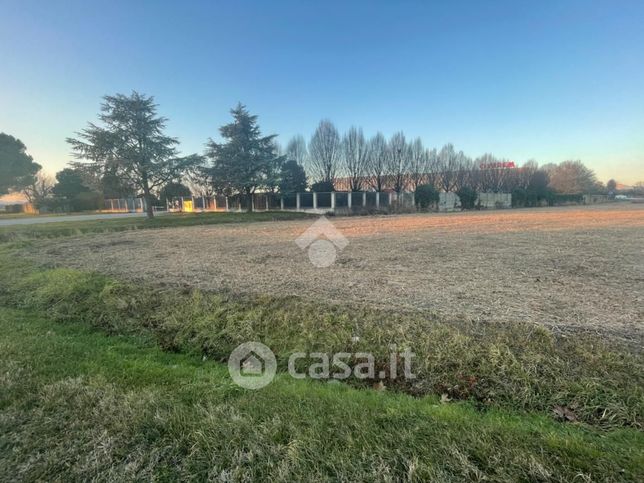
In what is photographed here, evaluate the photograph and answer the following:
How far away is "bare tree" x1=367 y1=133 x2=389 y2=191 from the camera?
43.3 m

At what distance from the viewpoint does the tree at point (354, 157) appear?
140 ft

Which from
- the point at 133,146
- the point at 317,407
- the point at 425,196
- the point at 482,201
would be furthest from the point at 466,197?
the point at 317,407

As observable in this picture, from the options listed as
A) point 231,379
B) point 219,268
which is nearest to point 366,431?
point 231,379

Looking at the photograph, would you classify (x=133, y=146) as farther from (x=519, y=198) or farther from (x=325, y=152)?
(x=519, y=198)

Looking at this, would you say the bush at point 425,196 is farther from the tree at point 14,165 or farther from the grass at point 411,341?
the tree at point 14,165

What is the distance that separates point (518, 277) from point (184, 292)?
216 inches

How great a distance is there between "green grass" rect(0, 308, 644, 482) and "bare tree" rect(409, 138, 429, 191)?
4648cm

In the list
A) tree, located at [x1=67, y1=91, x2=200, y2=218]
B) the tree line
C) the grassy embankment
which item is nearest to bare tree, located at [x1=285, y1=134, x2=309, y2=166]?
the tree line

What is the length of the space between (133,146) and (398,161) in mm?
33184

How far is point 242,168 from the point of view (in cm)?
2823

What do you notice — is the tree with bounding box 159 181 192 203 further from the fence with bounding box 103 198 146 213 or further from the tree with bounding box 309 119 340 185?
the tree with bounding box 309 119 340 185

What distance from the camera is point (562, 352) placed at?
274 cm

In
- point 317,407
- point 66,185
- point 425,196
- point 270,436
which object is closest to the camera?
point 270,436

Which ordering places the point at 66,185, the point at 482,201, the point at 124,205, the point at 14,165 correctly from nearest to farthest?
the point at 14,165
the point at 66,185
the point at 124,205
the point at 482,201
